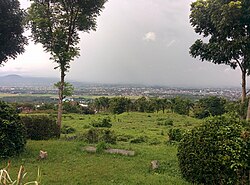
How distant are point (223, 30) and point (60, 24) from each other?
921 cm

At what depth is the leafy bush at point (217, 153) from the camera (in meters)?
7.01

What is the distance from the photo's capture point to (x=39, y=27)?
51.6ft

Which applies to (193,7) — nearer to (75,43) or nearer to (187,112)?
(75,43)

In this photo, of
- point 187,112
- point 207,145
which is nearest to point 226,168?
point 207,145

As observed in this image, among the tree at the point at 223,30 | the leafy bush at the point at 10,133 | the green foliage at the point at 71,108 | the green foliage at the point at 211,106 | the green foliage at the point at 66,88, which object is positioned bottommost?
the green foliage at the point at 71,108

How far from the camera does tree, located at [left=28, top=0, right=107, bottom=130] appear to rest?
1544 cm

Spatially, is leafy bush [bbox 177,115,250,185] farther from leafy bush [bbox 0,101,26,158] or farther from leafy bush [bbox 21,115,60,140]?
leafy bush [bbox 21,115,60,140]

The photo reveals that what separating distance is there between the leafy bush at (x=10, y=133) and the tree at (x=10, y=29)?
374 inches

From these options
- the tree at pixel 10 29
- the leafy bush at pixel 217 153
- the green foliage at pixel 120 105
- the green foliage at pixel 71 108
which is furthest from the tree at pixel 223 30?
the green foliage at pixel 120 105

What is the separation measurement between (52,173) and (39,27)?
985 centimetres

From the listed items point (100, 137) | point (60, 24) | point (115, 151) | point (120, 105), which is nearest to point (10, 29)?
point (60, 24)

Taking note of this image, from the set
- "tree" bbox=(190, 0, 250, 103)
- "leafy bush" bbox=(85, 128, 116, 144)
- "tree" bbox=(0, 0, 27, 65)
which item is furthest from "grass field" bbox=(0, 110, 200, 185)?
"tree" bbox=(0, 0, 27, 65)

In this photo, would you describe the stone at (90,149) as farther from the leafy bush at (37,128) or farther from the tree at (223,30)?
the tree at (223,30)

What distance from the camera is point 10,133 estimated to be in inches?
415
